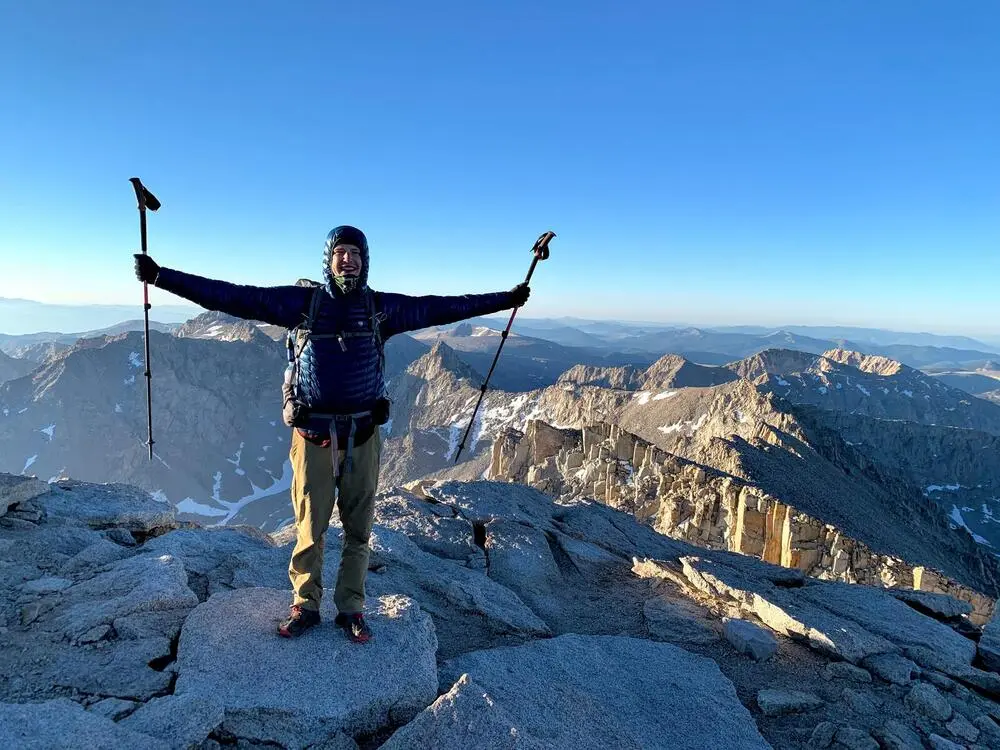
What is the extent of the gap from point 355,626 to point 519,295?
4.36m

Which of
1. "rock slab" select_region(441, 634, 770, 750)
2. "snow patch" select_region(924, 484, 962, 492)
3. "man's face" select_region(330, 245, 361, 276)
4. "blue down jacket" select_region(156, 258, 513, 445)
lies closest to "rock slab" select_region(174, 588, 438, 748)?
"rock slab" select_region(441, 634, 770, 750)

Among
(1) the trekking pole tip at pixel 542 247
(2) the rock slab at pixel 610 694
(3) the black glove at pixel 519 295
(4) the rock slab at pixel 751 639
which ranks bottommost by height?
(4) the rock slab at pixel 751 639

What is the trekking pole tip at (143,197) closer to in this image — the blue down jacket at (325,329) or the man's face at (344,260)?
the blue down jacket at (325,329)

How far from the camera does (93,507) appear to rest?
10430 millimetres

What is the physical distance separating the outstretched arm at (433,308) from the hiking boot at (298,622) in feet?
10.2

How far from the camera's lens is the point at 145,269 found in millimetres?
5340

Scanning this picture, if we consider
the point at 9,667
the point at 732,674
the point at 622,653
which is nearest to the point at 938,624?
the point at 732,674

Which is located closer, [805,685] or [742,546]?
[805,685]

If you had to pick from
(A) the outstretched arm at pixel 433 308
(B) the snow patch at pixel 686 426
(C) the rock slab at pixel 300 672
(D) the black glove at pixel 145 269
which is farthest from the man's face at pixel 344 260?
(B) the snow patch at pixel 686 426

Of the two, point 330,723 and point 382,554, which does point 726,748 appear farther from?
point 382,554

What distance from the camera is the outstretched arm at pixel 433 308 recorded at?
6.03 meters

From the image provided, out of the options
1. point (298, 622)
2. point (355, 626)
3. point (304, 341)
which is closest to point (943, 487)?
point (355, 626)

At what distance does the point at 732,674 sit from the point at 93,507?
11.5 m

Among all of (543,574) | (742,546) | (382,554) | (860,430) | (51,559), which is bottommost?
(860,430)
